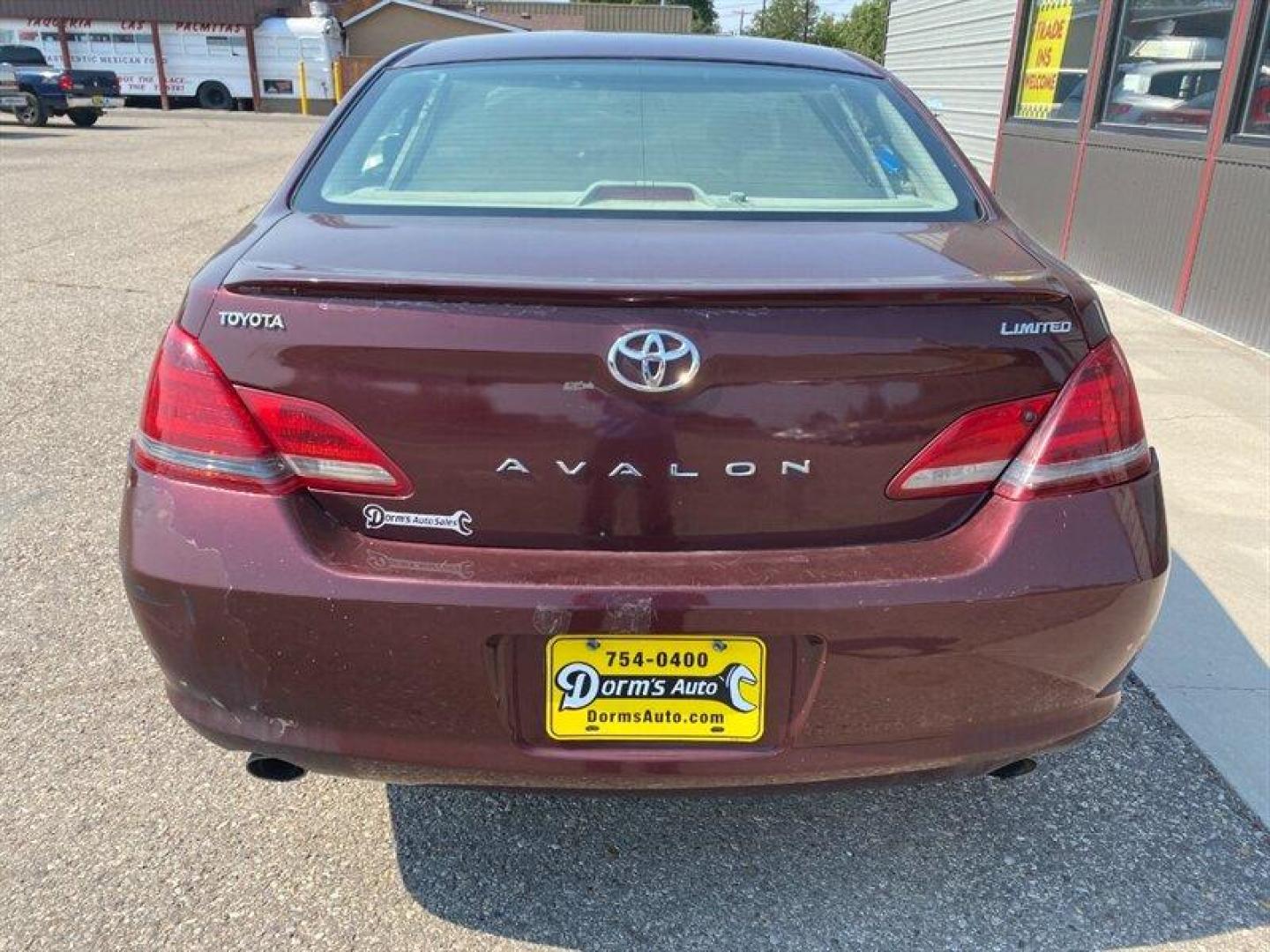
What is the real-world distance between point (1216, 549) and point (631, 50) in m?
2.61

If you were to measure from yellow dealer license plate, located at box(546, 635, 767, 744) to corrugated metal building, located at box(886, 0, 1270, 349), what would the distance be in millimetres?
5675

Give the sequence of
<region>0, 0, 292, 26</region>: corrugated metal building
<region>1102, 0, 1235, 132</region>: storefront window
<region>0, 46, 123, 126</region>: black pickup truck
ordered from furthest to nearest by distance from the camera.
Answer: <region>0, 0, 292, 26</region>: corrugated metal building
<region>0, 46, 123, 126</region>: black pickup truck
<region>1102, 0, 1235, 132</region>: storefront window

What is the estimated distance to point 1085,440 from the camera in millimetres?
1816

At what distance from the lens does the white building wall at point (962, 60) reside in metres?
11.1

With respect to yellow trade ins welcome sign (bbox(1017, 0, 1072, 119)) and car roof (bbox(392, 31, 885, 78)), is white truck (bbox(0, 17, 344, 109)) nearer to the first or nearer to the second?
yellow trade ins welcome sign (bbox(1017, 0, 1072, 119))

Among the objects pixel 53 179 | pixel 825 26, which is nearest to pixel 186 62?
pixel 53 179

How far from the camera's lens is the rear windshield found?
233 cm

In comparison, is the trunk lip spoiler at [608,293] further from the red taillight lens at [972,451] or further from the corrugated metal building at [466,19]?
the corrugated metal building at [466,19]

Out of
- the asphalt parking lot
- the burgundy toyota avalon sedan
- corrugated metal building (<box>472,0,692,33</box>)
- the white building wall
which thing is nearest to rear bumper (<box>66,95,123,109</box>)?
the white building wall

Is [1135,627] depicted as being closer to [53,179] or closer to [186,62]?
[53,179]

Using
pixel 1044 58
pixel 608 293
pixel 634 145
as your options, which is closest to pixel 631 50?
pixel 634 145

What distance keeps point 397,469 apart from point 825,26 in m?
79.8

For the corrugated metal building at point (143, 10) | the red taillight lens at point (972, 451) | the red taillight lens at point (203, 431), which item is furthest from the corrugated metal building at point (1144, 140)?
the corrugated metal building at point (143, 10)

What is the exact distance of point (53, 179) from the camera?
46.2 feet
